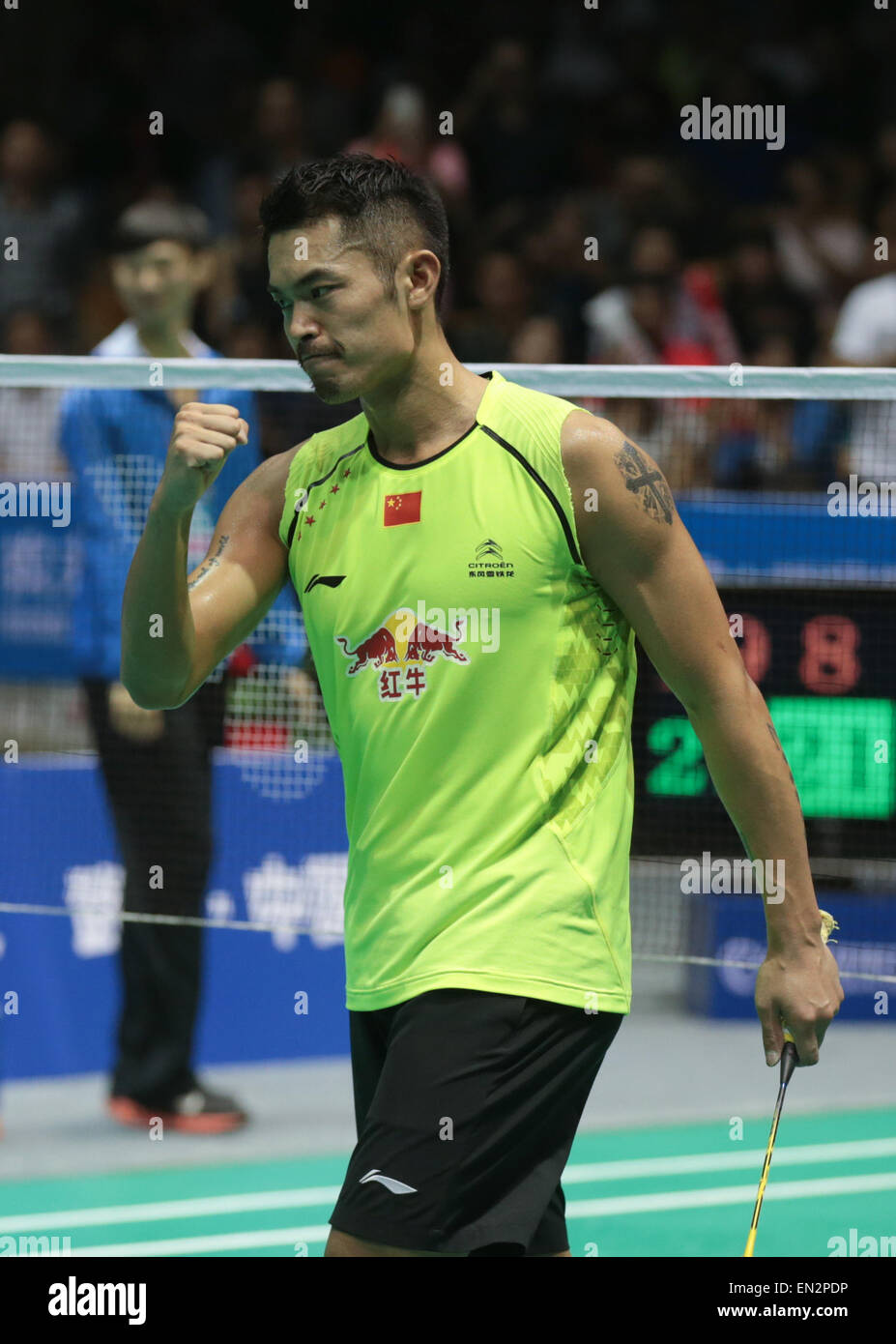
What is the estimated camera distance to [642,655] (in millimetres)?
6129

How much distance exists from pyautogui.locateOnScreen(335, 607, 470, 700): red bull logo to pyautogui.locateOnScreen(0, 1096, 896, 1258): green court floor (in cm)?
241

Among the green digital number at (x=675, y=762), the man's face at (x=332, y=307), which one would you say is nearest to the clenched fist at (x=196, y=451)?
the man's face at (x=332, y=307)

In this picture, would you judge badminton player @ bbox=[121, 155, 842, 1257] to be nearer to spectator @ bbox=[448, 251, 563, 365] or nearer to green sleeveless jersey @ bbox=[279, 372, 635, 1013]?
green sleeveless jersey @ bbox=[279, 372, 635, 1013]

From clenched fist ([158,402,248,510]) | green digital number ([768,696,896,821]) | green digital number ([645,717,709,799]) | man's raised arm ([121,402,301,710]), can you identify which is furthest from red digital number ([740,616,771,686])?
clenched fist ([158,402,248,510])

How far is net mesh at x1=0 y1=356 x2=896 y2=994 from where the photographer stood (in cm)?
567

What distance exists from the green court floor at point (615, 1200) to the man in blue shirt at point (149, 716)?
30 cm

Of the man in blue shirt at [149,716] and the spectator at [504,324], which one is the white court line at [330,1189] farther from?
the spectator at [504,324]

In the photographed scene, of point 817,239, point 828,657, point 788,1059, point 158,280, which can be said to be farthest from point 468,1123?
point 817,239

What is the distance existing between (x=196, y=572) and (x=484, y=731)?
69cm

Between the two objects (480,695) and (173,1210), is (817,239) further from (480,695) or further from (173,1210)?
(480,695)

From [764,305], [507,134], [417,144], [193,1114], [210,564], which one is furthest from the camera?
[507,134]

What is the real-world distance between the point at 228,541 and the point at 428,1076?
41.8 inches

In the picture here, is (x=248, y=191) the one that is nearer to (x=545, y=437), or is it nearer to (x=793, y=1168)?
(x=793, y=1168)

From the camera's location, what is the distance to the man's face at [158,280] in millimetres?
6016
